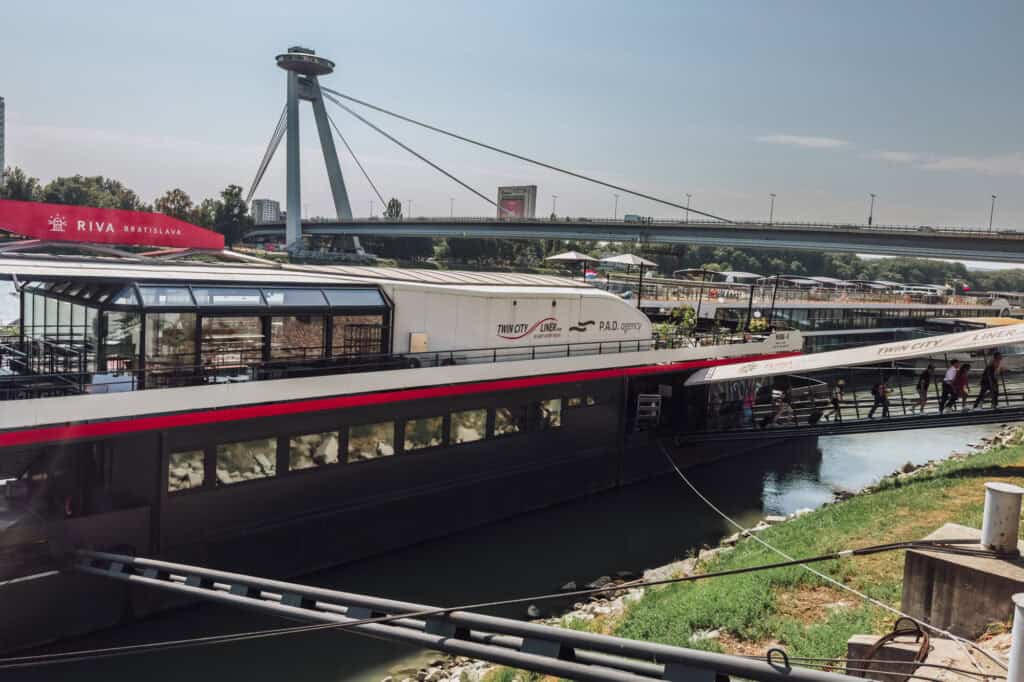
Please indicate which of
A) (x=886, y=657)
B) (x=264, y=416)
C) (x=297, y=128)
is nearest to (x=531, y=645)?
(x=886, y=657)

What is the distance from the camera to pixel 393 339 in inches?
632

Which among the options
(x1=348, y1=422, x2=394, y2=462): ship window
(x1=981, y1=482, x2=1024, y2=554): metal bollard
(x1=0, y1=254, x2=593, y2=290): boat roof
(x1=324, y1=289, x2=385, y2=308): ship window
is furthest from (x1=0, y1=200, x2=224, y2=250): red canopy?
(x1=981, y1=482, x2=1024, y2=554): metal bollard

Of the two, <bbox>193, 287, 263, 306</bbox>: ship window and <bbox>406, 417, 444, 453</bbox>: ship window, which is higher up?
<bbox>193, 287, 263, 306</bbox>: ship window

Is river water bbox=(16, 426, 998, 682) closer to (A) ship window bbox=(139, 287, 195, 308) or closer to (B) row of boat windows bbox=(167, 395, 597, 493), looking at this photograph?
(B) row of boat windows bbox=(167, 395, 597, 493)

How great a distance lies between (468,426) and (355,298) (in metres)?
3.80

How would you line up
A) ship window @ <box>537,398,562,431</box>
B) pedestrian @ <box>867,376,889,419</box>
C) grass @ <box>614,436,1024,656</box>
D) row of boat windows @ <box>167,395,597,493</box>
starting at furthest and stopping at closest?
pedestrian @ <box>867,376,889,419</box>, ship window @ <box>537,398,562,431</box>, row of boat windows @ <box>167,395,597,493</box>, grass @ <box>614,436,1024,656</box>

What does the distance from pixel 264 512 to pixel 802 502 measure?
1497 centimetres

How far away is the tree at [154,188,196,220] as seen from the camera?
3194 inches

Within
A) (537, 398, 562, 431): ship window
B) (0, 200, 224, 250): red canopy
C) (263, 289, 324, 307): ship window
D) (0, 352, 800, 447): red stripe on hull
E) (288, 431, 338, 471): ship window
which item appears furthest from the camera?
(537, 398, 562, 431): ship window

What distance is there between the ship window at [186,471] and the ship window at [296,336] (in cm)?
231

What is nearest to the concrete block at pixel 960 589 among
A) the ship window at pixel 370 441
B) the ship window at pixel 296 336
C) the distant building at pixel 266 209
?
the ship window at pixel 370 441

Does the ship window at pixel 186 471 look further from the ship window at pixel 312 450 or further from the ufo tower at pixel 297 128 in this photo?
the ufo tower at pixel 297 128

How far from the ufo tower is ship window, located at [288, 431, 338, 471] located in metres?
71.8

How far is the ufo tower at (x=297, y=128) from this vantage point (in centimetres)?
8144
